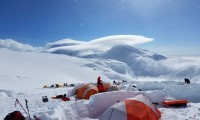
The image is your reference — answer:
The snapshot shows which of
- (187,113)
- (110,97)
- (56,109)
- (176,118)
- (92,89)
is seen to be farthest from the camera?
(92,89)

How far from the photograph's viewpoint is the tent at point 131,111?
9453 millimetres

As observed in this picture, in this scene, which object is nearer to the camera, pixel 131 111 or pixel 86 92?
pixel 131 111

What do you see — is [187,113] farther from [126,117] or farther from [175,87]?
[175,87]

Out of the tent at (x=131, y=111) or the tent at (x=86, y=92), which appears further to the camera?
the tent at (x=86, y=92)

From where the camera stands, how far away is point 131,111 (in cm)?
961

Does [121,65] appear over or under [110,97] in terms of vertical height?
over

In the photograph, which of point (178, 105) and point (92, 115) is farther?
point (178, 105)

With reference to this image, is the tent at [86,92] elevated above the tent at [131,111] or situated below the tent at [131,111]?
above

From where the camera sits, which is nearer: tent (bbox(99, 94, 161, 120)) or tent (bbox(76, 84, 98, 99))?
tent (bbox(99, 94, 161, 120))

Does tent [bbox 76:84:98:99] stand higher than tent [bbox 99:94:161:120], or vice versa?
tent [bbox 76:84:98:99]

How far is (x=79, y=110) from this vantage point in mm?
11758

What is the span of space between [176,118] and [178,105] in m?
2.74

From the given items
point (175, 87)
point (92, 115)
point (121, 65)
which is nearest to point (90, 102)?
point (92, 115)

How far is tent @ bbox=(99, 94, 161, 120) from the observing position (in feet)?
31.0
